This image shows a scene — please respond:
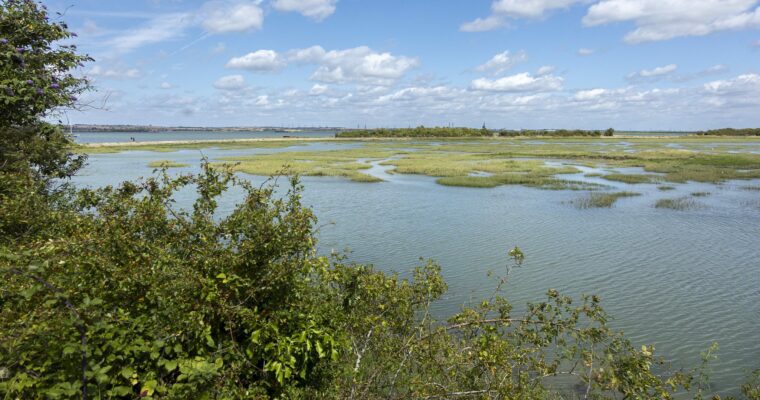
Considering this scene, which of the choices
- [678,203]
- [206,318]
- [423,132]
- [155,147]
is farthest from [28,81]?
[423,132]

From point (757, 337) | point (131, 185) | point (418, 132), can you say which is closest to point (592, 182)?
point (757, 337)

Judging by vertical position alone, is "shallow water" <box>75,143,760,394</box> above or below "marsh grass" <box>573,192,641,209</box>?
below

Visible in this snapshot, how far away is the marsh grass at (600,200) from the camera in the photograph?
1262 inches

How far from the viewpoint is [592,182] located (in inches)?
1715

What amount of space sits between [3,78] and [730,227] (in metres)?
31.5

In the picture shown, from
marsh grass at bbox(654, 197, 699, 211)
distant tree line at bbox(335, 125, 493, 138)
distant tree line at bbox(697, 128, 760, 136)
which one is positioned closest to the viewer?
marsh grass at bbox(654, 197, 699, 211)

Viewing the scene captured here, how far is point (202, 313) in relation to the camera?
4914mm

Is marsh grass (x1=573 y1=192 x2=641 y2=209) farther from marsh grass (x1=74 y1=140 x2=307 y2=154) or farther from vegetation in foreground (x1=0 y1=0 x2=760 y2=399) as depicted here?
marsh grass (x1=74 y1=140 x2=307 y2=154)

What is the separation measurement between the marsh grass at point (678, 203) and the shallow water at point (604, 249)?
64 cm

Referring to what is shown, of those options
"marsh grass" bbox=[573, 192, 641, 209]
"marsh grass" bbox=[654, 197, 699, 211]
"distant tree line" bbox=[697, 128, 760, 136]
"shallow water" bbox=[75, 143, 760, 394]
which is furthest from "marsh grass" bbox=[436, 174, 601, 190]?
"distant tree line" bbox=[697, 128, 760, 136]

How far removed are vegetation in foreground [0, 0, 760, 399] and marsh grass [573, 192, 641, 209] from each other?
2717 centimetres

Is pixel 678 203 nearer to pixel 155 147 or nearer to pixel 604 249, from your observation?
pixel 604 249

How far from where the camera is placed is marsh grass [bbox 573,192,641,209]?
32050 mm

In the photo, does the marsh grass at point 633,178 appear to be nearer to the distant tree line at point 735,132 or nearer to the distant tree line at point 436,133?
the distant tree line at point 436,133
